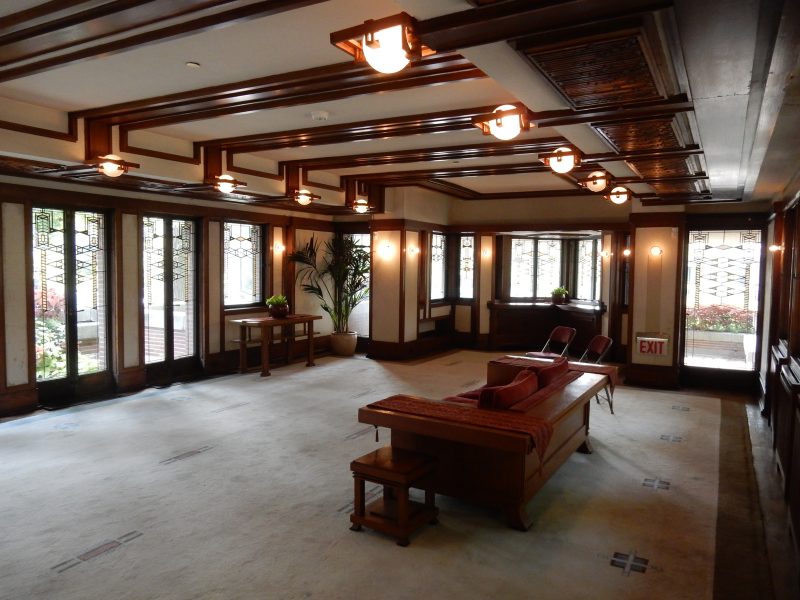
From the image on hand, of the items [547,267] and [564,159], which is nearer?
[564,159]

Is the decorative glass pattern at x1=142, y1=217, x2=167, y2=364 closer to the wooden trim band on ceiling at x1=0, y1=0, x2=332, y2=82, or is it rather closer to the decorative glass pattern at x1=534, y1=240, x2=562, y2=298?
the wooden trim band on ceiling at x1=0, y1=0, x2=332, y2=82

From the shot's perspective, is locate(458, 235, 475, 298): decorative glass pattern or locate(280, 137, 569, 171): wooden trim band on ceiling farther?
locate(458, 235, 475, 298): decorative glass pattern

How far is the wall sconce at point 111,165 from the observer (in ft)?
16.8

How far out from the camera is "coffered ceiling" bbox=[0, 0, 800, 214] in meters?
2.23

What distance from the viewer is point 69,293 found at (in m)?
6.53

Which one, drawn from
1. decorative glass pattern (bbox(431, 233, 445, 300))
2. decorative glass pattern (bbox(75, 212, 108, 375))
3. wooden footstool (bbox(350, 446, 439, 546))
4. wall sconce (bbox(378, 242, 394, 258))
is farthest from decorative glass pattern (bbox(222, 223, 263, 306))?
wooden footstool (bbox(350, 446, 439, 546))

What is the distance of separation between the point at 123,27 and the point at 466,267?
8603mm

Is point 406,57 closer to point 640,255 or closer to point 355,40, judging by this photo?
point 355,40

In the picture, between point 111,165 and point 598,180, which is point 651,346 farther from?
point 111,165

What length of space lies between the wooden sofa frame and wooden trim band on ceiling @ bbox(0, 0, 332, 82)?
7.93 feet

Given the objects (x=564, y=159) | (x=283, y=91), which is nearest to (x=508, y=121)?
(x=564, y=159)

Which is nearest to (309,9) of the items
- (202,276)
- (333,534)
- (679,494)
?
(333,534)

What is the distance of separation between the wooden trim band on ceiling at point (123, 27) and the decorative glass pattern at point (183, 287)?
435 cm

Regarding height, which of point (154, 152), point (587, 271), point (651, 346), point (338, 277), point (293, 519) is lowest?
point (293, 519)
